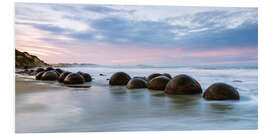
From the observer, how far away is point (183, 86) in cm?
544

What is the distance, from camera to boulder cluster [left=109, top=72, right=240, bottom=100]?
470cm

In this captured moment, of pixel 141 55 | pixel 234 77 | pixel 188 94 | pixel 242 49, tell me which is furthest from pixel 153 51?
pixel 234 77

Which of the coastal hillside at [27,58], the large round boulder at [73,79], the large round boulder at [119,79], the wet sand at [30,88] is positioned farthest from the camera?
the large round boulder at [73,79]

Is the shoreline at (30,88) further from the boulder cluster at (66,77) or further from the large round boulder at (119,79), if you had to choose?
the large round boulder at (119,79)

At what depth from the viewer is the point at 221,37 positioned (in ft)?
17.8

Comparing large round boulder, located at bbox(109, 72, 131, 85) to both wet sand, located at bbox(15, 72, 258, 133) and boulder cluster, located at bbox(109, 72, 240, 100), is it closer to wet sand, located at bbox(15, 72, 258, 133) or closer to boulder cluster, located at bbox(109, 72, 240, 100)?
boulder cluster, located at bbox(109, 72, 240, 100)

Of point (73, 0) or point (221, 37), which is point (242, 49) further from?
point (73, 0)

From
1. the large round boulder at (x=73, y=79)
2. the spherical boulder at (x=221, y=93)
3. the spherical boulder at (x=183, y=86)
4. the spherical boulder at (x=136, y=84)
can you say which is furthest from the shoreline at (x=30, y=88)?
the spherical boulder at (x=221, y=93)

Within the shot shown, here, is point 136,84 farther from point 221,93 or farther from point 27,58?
point 27,58

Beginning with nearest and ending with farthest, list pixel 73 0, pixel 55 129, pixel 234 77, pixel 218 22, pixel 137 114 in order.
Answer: pixel 55 129, pixel 137 114, pixel 73 0, pixel 218 22, pixel 234 77

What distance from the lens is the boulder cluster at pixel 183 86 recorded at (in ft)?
15.4

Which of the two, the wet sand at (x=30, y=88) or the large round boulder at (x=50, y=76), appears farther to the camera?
the large round boulder at (x=50, y=76)

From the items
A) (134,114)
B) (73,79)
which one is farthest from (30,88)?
(134,114)
